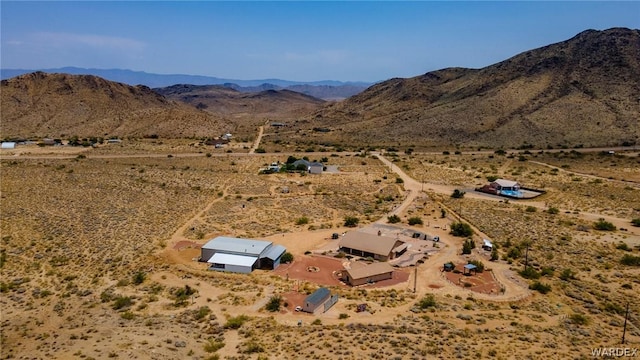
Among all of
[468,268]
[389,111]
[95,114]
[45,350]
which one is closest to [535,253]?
[468,268]

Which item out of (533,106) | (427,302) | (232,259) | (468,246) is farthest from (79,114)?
(427,302)

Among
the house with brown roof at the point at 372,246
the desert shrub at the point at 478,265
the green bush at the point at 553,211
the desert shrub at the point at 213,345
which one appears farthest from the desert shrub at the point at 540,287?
the desert shrub at the point at 213,345

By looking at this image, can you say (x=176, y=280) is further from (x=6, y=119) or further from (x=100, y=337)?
(x=6, y=119)

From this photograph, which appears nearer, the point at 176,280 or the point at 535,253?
the point at 176,280

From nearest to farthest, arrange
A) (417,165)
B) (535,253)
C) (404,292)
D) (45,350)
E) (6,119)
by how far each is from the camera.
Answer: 1. (45,350)
2. (404,292)
3. (535,253)
4. (417,165)
5. (6,119)

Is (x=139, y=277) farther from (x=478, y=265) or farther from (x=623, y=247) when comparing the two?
(x=623, y=247)

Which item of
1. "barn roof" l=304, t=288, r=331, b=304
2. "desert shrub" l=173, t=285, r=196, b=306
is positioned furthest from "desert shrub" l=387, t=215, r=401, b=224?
"desert shrub" l=173, t=285, r=196, b=306

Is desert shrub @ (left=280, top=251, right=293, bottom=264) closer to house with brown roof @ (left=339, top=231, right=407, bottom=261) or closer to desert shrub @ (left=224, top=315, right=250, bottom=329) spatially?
house with brown roof @ (left=339, top=231, right=407, bottom=261)
